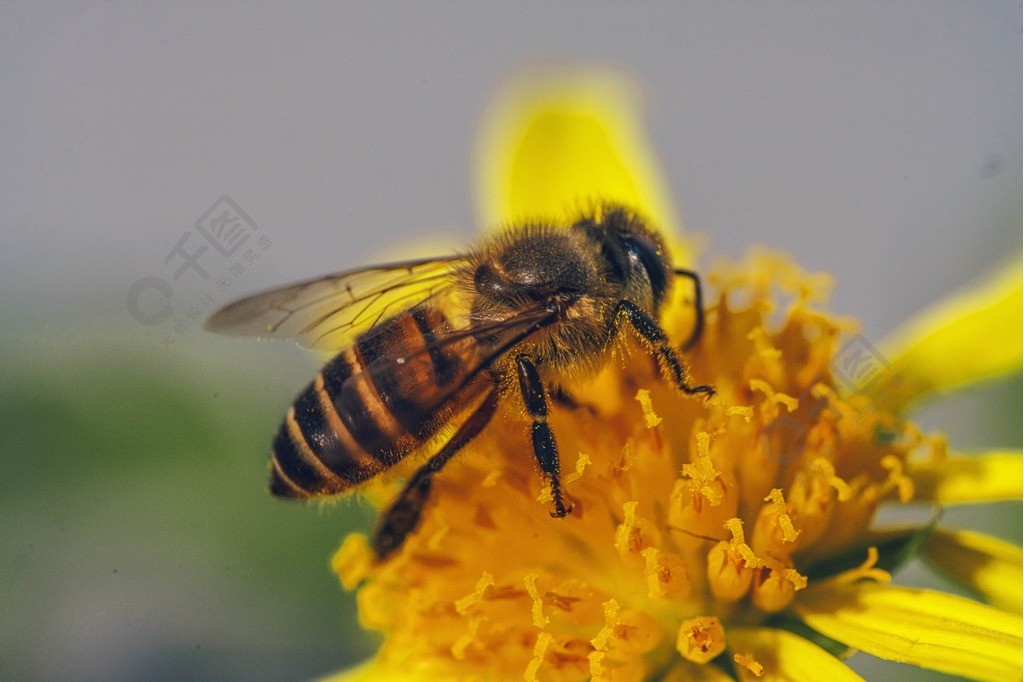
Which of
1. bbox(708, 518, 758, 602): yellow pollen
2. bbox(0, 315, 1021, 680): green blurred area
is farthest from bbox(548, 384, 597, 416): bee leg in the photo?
bbox(0, 315, 1021, 680): green blurred area

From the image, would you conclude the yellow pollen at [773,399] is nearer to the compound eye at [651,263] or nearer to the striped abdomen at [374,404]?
the compound eye at [651,263]

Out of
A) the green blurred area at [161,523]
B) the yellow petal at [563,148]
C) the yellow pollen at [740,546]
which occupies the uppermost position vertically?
the yellow petal at [563,148]

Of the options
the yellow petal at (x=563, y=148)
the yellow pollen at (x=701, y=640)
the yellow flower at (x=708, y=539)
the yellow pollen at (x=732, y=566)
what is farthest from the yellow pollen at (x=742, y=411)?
the yellow petal at (x=563, y=148)

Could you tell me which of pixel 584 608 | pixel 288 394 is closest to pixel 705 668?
pixel 584 608

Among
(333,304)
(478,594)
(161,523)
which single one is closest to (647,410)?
(478,594)

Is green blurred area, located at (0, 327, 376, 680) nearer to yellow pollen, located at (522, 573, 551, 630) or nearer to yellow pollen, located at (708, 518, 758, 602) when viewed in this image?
yellow pollen, located at (522, 573, 551, 630)
